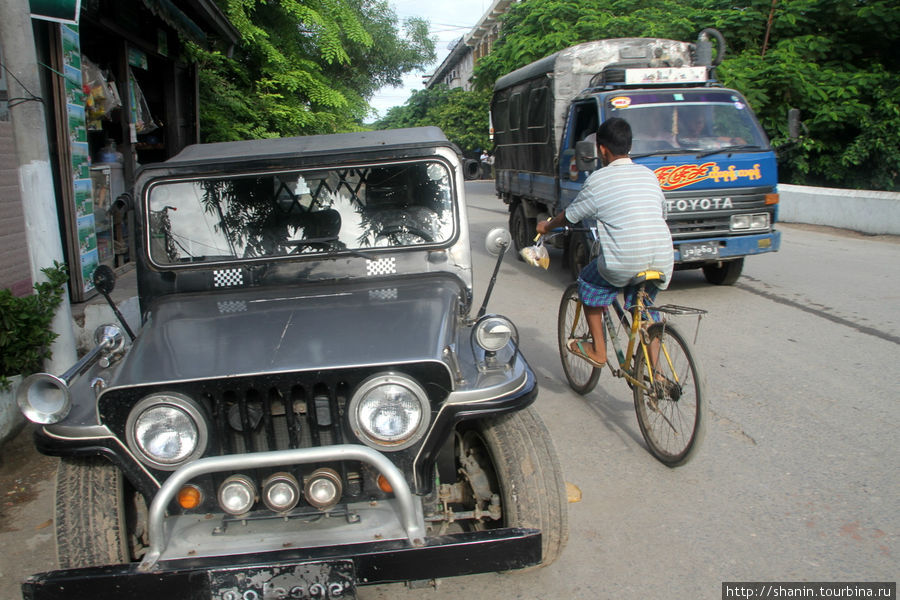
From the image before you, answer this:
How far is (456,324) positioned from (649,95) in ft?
19.5

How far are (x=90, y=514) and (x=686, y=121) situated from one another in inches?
285

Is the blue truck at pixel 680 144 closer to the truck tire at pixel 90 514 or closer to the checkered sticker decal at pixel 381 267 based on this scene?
the checkered sticker decal at pixel 381 267

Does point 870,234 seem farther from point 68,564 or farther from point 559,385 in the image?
point 68,564

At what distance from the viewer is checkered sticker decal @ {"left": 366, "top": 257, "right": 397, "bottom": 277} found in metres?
3.66

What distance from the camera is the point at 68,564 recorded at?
2623 mm

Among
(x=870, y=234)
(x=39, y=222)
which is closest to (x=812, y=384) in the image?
(x=39, y=222)

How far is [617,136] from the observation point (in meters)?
4.13

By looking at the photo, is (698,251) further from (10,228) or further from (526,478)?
(10,228)

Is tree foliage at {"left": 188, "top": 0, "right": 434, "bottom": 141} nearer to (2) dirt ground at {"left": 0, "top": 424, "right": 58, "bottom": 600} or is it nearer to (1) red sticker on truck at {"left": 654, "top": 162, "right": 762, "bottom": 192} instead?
Result: (1) red sticker on truck at {"left": 654, "top": 162, "right": 762, "bottom": 192}

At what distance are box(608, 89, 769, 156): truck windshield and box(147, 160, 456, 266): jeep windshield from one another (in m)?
4.69

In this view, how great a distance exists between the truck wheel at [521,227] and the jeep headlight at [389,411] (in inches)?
332

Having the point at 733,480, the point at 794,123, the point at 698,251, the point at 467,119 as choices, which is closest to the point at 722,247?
the point at 698,251

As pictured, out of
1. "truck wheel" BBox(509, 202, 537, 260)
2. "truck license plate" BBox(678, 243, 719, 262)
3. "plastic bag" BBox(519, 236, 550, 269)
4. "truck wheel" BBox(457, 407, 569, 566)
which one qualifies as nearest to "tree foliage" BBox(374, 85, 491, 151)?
"truck wheel" BBox(509, 202, 537, 260)

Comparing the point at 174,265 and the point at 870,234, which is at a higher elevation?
the point at 174,265
